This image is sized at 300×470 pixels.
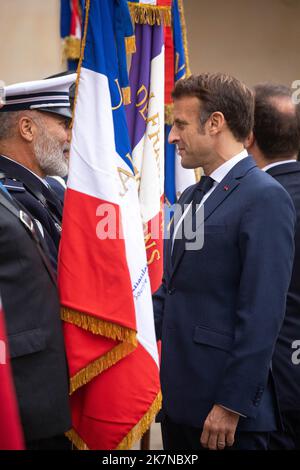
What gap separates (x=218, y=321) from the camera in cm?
214

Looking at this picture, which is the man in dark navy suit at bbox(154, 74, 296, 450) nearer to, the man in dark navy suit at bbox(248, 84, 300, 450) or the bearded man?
the man in dark navy suit at bbox(248, 84, 300, 450)

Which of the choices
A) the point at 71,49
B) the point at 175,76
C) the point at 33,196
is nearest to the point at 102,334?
the point at 33,196

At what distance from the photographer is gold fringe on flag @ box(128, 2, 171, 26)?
3.29m

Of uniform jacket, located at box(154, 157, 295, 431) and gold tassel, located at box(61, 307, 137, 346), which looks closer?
uniform jacket, located at box(154, 157, 295, 431)

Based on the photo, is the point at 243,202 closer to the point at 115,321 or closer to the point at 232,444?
the point at 115,321

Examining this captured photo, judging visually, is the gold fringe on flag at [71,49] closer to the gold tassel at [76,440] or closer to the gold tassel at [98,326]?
the gold tassel at [98,326]

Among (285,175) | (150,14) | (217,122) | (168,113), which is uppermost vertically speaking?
(150,14)

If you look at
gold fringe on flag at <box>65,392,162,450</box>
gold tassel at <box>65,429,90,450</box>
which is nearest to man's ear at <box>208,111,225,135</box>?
gold fringe on flag at <box>65,392,162,450</box>

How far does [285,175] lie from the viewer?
267cm

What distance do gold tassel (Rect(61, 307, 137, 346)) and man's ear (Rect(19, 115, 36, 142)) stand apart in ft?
2.30

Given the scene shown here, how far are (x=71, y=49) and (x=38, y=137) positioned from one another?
1.81 metres

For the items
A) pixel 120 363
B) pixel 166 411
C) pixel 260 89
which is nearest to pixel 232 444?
pixel 166 411

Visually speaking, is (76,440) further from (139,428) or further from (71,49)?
(71,49)

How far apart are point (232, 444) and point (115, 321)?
0.53 m
